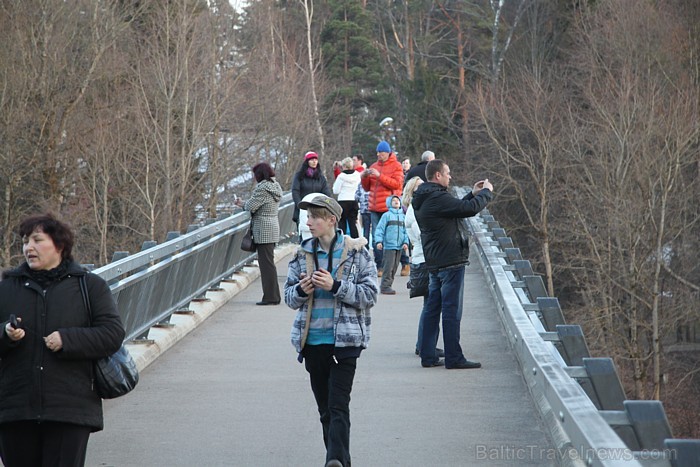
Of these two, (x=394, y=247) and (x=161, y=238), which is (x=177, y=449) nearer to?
(x=394, y=247)

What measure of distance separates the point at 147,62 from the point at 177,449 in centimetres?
3088

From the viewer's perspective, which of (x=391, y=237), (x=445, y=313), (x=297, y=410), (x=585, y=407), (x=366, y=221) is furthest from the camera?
(x=366, y=221)

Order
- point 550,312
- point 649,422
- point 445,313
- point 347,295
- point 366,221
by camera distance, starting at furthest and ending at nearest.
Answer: point 366,221 < point 445,313 < point 550,312 < point 347,295 < point 649,422

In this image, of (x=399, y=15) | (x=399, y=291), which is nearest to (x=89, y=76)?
(x=399, y=291)

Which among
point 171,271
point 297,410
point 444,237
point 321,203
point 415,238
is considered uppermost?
point 321,203

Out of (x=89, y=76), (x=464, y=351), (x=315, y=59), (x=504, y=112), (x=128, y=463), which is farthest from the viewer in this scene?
(x=315, y=59)

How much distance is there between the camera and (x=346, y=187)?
19.3 metres

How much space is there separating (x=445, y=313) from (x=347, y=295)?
4.02 metres

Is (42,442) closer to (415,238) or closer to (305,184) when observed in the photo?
(415,238)

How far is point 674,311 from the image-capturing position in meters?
41.2

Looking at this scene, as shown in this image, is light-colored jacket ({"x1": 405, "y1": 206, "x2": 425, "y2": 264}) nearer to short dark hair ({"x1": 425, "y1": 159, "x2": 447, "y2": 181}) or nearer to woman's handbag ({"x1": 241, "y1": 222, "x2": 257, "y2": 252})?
short dark hair ({"x1": 425, "y1": 159, "x2": 447, "y2": 181})

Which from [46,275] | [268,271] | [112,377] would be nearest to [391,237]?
[268,271]

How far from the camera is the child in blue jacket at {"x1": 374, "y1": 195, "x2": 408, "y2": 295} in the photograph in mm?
17203

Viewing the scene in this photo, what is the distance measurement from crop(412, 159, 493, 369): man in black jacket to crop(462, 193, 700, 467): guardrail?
0.69 metres
